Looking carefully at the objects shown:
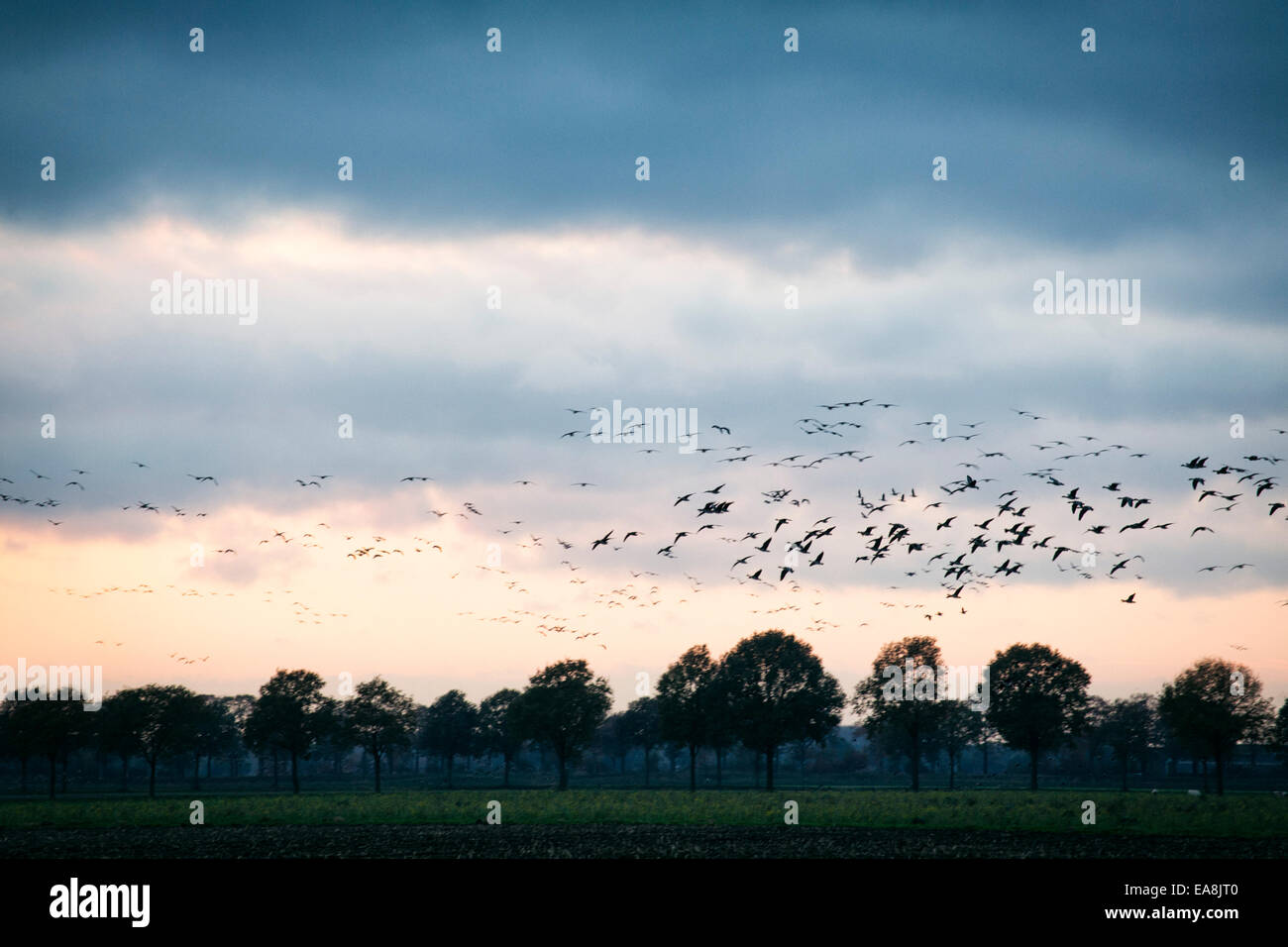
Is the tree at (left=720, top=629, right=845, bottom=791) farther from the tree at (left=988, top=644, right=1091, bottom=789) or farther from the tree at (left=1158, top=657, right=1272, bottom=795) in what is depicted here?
the tree at (left=1158, top=657, right=1272, bottom=795)

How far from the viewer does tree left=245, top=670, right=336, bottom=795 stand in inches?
5133

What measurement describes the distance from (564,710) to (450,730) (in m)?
65.8

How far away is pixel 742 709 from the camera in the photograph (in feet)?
399

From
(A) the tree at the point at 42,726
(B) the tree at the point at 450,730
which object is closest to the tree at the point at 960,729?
(B) the tree at the point at 450,730

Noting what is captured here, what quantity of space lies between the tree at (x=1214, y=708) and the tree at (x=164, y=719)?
12719 centimetres

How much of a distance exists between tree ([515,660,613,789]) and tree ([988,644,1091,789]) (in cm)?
5135

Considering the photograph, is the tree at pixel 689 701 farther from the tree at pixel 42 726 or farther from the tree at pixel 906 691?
the tree at pixel 42 726

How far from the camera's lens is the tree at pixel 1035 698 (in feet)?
398

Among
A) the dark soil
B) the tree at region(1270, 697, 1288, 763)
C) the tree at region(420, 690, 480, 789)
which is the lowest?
the tree at region(420, 690, 480, 789)

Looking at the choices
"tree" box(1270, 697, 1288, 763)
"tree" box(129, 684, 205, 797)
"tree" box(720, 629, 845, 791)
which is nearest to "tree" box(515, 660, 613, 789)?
"tree" box(720, 629, 845, 791)

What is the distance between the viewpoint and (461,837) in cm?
5869

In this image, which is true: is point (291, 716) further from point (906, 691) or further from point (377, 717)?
point (906, 691)
